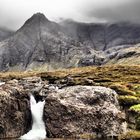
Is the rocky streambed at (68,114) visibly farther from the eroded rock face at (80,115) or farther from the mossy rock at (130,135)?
the mossy rock at (130,135)

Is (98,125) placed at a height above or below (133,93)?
below

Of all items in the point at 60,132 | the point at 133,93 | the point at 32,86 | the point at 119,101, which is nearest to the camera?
the point at 60,132

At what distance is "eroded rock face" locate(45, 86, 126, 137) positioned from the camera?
11094 cm

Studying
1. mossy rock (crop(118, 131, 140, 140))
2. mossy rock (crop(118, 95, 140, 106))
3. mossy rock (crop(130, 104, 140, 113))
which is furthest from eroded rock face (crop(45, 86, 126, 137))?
mossy rock (crop(118, 95, 140, 106))

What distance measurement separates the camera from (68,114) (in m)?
111

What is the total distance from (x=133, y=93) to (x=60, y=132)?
3194 cm

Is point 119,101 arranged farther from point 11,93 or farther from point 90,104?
point 11,93

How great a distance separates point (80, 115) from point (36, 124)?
13.9 m

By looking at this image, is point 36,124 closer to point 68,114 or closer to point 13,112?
point 13,112

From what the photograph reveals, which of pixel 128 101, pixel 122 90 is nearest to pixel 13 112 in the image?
pixel 128 101

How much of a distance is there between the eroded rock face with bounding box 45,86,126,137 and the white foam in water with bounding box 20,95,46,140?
2617mm

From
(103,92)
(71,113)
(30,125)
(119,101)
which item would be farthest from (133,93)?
(30,125)

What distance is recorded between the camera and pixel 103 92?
116 m

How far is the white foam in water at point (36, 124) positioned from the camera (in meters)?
110
